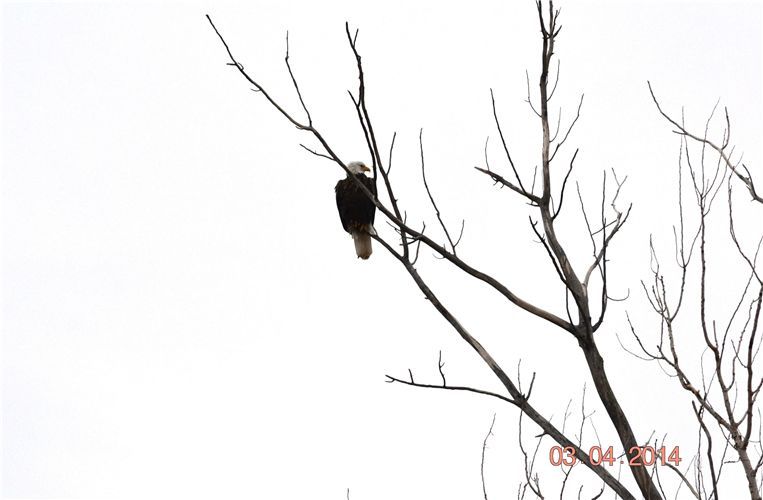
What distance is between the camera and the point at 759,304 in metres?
2.66

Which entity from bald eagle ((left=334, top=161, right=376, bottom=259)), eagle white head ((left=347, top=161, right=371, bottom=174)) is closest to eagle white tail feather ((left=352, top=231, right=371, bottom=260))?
bald eagle ((left=334, top=161, right=376, bottom=259))

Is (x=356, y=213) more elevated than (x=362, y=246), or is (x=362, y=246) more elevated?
(x=356, y=213)

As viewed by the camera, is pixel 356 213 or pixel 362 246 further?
pixel 362 246

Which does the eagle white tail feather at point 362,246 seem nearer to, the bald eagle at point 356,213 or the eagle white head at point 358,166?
the bald eagle at point 356,213

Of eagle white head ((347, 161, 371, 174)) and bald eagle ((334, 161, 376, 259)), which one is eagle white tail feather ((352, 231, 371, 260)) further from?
eagle white head ((347, 161, 371, 174))

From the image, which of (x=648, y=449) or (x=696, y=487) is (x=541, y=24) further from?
(x=696, y=487)

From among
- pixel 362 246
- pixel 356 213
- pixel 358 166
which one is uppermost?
pixel 358 166

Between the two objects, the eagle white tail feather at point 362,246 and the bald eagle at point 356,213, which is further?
the eagle white tail feather at point 362,246

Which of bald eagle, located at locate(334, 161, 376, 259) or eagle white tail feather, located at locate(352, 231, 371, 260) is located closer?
bald eagle, located at locate(334, 161, 376, 259)

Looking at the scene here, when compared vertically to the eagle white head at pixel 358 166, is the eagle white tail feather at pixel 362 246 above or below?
below

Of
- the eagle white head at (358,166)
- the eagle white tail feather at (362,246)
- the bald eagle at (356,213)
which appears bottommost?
the eagle white tail feather at (362,246)

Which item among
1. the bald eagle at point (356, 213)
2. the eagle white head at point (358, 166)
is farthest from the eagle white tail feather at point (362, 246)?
the eagle white head at point (358, 166)

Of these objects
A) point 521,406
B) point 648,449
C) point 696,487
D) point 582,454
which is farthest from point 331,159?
point 696,487

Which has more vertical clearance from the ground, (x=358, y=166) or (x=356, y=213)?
(x=358, y=166)
